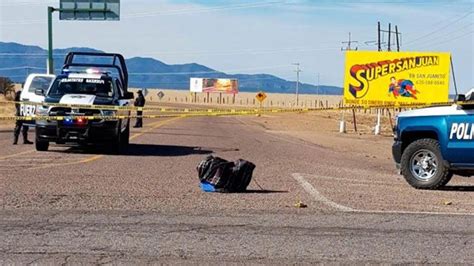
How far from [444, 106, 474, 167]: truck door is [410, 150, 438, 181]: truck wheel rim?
0.41 metres

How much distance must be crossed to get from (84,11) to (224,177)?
121 feet

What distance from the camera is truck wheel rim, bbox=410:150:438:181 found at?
1479 centimetres

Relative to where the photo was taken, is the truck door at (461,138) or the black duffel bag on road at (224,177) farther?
the truck door at (461,138)

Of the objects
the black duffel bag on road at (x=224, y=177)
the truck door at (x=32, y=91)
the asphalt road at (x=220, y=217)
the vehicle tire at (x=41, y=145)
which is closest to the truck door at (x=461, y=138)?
the asphalt road at (x=220, y=217)

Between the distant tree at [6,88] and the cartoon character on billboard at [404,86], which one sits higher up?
the cartoon character on billboard at [404,86]

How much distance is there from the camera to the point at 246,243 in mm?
8695

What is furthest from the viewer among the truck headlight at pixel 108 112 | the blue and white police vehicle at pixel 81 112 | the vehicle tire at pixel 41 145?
the vehicle tire at pixel 41 145

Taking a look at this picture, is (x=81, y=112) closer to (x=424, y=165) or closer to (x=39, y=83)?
(x=39, y=83)

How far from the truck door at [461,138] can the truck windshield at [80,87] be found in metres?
10.2

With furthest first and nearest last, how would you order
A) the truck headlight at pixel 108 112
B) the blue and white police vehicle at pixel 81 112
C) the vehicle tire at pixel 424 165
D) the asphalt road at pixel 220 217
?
the truck headlight at pixel 108 112
the blue and white police vehicle at pixel 81 112
the vehicle tire at pixel 424 165
the asphalt road at pixel 220 217

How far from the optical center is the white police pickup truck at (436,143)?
14156mm

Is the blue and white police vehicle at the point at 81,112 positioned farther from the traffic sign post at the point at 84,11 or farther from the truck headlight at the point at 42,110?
the traffic sign post at the point at 84,11

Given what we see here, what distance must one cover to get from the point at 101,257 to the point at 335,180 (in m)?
8.62

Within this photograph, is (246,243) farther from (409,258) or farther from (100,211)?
(100,211)
